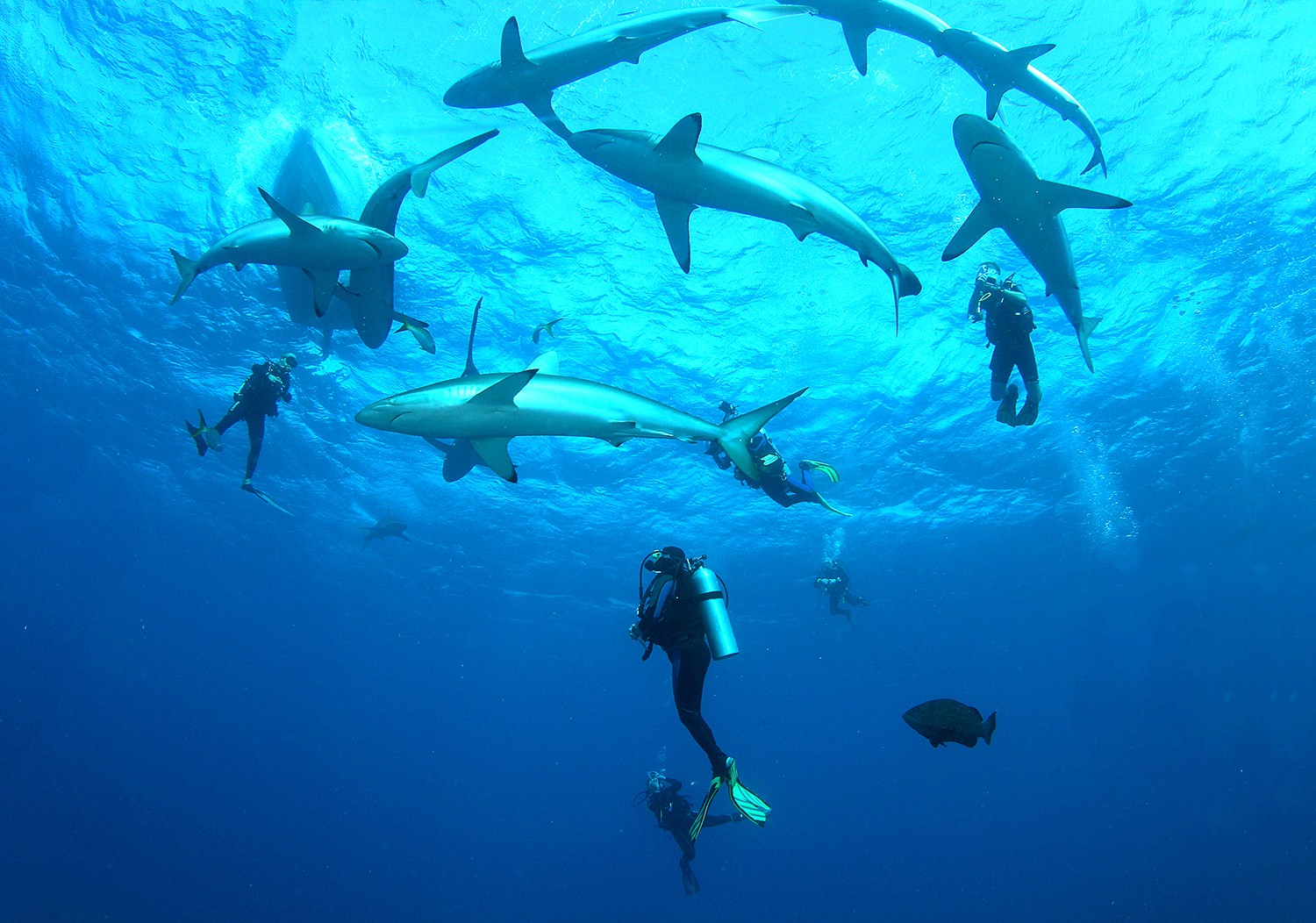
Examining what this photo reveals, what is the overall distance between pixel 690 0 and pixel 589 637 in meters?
47.3

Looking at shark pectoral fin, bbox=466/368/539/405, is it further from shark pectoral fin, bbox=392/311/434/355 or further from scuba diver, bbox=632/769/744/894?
scuba diver, bbox=632/769/744/894

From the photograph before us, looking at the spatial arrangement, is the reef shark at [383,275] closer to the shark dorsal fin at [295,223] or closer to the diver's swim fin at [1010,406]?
the shark dorsal fin at [295,223]

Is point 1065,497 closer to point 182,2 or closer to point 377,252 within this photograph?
point 377,252

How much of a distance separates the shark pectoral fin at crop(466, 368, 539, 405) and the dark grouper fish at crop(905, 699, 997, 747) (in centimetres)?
346

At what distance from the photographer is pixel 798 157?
12.4 meters

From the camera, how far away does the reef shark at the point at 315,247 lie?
4.52 m

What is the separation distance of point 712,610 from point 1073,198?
4.23 metres

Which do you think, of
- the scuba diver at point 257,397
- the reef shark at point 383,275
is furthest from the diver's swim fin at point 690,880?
the reef shark at point 383,275

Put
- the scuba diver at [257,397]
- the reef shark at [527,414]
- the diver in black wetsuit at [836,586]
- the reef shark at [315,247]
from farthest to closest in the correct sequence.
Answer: the diver in black wetsuit at [836,586] → the scuba diver at [257,397] → the reef shark at [315,247] → the reef shark at [527,414]

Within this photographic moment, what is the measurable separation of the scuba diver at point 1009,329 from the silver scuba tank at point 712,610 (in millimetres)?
3969

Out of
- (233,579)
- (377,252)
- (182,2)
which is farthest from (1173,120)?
(233,579)

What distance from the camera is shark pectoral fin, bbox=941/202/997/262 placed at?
5070 millimetres

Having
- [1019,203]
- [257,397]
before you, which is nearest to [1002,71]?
[1019,203]

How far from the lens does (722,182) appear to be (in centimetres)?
431
